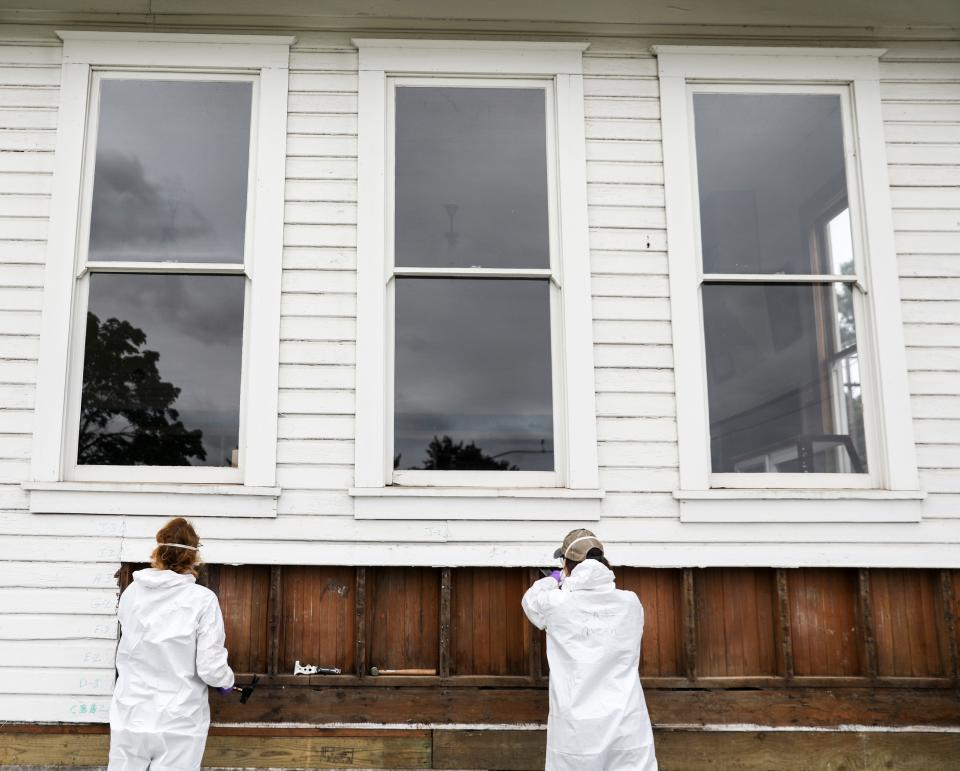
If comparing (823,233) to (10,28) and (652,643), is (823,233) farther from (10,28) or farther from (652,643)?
(10,28)

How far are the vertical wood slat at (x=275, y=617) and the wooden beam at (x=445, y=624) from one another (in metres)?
0.85

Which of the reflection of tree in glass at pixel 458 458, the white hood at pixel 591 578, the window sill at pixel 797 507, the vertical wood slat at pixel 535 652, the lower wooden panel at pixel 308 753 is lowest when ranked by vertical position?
the lower wooden panel at pixel 308 753

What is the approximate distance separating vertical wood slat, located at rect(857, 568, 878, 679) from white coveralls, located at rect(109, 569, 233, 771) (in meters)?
3.23

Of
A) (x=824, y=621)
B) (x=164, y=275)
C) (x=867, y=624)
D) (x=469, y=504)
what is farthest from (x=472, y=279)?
(x=867, y=624)

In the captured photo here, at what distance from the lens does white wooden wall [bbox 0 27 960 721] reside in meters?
4.14

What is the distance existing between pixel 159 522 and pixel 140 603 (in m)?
0.91

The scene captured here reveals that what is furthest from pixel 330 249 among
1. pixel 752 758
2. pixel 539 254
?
pixel 752 758

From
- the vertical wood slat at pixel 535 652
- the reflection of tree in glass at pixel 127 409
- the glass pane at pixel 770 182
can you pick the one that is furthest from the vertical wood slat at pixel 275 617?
the glass pane at pixel 770 182

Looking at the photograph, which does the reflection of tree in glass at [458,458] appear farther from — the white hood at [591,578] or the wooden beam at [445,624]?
the white hood at [591,578]

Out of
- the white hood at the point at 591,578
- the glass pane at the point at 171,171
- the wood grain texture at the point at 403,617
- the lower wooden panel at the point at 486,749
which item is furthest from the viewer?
the glass pane at the point at 171,171

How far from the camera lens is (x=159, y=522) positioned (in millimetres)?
4172

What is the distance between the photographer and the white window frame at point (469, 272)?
4.21 m

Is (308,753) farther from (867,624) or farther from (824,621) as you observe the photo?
(867,624)

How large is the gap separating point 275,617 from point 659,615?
204 centimetres
